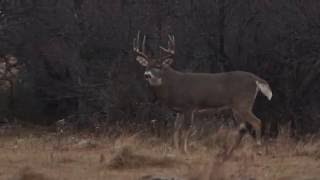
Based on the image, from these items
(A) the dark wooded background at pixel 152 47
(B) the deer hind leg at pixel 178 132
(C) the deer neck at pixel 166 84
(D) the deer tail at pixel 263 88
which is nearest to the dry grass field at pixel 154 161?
(B) the deer hind leg at pixel 178 132

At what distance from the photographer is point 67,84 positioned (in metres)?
23.2

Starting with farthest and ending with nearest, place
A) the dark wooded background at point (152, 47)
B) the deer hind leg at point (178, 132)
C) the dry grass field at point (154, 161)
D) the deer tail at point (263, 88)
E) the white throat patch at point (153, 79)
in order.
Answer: the dark wooded background at point (152, 47)
the white throat patch at point (153, 79)
the deer tail at point (263, 88)
the deer hind leg at point (178, 132)
the dry grass field at point (154, 161)

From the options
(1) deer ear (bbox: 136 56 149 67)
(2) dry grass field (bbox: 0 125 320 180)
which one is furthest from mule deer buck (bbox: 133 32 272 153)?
(2) dry grass field (bbox: 0 125 320 180)

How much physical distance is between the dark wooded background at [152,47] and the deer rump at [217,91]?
3.79m

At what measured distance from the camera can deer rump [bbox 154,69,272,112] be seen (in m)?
15.4

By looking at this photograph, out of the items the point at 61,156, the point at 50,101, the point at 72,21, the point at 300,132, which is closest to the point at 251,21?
the point at 300,132

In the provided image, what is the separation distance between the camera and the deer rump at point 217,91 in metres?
15.4

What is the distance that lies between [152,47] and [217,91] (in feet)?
17.3

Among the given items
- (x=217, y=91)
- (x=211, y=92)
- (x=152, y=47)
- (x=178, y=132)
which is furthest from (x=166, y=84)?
(x=152, y=47)

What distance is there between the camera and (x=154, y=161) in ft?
36.5

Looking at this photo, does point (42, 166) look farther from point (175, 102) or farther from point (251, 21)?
point (251, 21)

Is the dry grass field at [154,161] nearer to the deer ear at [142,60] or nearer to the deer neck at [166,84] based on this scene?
the deer neck at [166,84]

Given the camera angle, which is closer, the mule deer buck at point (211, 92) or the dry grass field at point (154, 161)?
the dry grass field at point (154, 161)

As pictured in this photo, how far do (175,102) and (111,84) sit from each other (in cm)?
576
